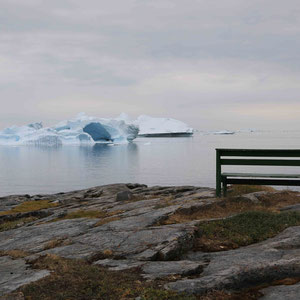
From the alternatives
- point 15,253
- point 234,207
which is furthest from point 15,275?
point 234,207

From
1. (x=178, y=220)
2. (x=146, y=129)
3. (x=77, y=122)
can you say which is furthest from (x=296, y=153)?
(x=146, y=129)

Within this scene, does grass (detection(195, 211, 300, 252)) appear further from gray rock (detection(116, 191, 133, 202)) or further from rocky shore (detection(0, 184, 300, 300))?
gray rock (detection(116, 191, 133, 202))

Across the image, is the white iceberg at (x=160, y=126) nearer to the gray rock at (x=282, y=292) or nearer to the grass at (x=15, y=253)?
the grass at (x=15, y=253)

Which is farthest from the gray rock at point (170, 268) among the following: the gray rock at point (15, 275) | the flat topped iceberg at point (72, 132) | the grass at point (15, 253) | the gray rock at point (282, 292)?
the flat topped iceberg at point (72, 132)

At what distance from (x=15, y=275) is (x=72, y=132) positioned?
9281cm

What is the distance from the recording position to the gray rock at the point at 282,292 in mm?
4258

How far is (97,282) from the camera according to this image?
5078mm

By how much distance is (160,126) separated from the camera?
183 meters

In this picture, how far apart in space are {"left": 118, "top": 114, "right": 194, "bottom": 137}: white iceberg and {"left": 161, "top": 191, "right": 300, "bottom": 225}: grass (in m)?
158

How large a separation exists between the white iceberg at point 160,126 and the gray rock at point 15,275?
532 ft

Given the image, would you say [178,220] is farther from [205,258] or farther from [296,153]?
[296,153]

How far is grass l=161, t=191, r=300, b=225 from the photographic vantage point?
874cm

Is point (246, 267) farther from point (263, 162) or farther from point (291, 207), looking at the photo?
point (263, 162)

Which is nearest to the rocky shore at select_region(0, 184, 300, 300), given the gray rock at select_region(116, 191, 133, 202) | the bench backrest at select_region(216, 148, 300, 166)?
the bench backrest at select_region(216, 148, 300, 166)
